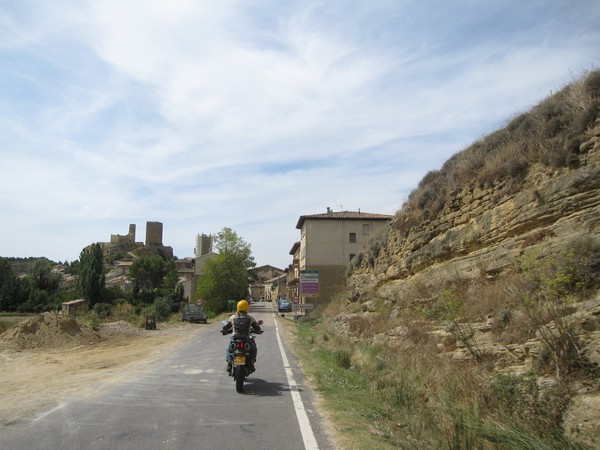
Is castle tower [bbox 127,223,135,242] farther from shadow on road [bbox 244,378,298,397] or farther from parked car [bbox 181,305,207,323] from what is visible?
shadow on road [bbox 244,378,298,397]

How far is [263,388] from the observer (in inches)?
361

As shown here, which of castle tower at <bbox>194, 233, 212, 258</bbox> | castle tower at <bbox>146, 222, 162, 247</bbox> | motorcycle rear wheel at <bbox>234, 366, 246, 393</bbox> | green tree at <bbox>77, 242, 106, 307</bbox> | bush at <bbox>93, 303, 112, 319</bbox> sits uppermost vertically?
castle tower at <bbox>146, 222, 162, 247</bbox>

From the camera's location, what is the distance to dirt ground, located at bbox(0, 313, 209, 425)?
319 inches

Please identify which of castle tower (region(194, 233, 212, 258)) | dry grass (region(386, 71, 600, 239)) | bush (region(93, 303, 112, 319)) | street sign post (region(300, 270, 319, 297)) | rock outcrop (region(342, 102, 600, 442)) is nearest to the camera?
rock outcrop (region(342, 102, 600, 442))

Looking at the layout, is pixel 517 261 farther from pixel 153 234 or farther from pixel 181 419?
pixel 153 234

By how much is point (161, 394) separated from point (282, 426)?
9.64 ft

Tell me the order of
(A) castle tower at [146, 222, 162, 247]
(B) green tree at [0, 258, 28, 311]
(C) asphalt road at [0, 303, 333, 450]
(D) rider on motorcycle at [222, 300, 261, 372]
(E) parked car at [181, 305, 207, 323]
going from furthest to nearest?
(A) castle tower at [146, 222, 162, 247] < (B) green tree at [0, 258, 28, 311] < (E) parked car at [181, 305, 207, 323] < (D) rider on motorcycle at [222, 300, 261, 372] < (C) asphalt road at [0, 303, 333, 450]

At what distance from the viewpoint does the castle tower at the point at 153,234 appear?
490 ft

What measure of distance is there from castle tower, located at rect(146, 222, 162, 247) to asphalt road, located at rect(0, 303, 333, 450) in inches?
5753

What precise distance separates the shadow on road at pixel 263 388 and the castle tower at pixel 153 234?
147 meters

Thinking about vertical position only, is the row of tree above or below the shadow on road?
above

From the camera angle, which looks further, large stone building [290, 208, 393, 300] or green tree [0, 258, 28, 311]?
green tree [0, 258, 28, 311]

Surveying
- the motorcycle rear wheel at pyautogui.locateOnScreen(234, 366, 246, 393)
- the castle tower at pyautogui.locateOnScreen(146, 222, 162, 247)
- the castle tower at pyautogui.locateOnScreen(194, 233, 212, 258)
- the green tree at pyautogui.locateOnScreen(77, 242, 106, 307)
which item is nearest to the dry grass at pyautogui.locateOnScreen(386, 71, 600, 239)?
the motorcycle rear wheel at pyautogui.locateOnScreen(234, 366, 246, 393)

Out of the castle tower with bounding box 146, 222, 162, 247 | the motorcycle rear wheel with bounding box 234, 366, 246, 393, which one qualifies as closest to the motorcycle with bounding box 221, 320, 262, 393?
the motorcycle rear wheel with bounding box 234, 366, 246, 393
